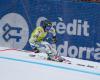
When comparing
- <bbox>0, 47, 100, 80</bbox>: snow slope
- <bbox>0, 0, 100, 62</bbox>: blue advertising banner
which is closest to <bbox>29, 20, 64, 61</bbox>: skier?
<bbox>0, 47, 100, 80</bbox>: snow slope

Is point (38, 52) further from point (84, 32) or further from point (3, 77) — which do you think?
point (84, 32)

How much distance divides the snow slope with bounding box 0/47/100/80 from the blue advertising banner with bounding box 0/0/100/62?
10.7 ft

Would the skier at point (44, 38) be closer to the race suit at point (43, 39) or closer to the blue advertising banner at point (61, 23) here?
the race suit at point (43, 39)

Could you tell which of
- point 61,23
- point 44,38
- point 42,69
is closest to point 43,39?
point 44,38

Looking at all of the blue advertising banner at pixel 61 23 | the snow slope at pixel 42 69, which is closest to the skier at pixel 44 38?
the snow slope at pixel 42 69

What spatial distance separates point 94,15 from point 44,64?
4039 millimetres

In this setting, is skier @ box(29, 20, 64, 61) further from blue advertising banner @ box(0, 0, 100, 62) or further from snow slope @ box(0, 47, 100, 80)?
blue advertising banner @ box(0, 0, 100, 62)

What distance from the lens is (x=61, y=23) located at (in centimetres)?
1030

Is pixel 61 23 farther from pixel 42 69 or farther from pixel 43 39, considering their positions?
pixel 42 69

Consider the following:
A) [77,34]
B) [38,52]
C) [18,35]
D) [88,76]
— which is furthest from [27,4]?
[88,76]

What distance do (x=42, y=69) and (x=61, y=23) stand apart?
4.36 metres

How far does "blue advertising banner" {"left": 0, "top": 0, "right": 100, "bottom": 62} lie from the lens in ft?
32.7

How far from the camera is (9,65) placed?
633 centimetres

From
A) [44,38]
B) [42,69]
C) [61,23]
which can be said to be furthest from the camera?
[61,23]
